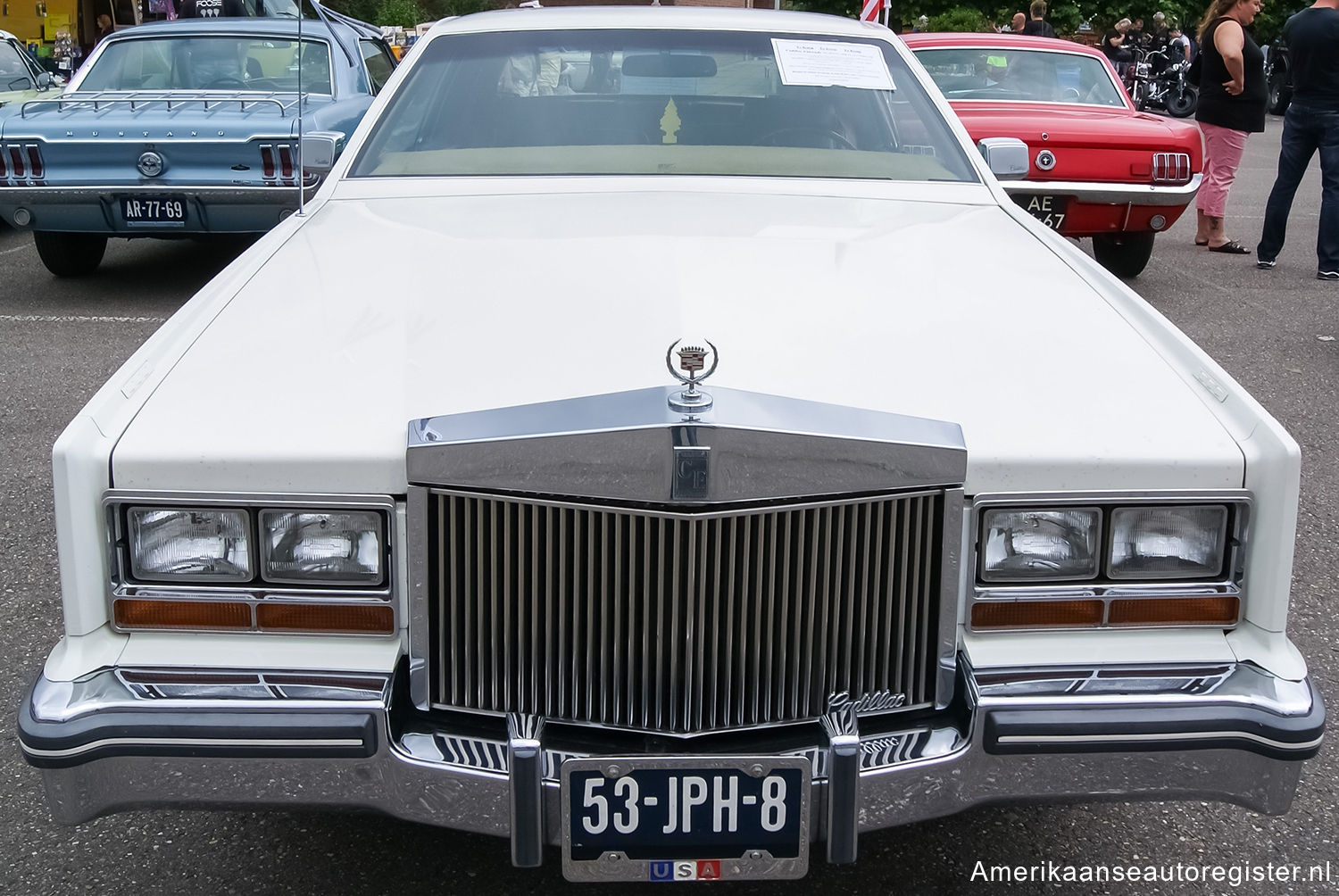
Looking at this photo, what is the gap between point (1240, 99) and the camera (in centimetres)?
839

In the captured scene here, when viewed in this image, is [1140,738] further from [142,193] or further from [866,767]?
[142,193]

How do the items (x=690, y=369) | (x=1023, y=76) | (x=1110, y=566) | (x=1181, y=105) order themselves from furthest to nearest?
(x=1181, y=105)
(x=1023, y=76)
(x=1110, y=566)
(x=690, y=369)

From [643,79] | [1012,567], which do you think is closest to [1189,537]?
[1012,567]

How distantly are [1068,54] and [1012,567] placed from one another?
7.30 metres

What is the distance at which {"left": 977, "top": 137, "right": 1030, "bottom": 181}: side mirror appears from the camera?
3541 mm

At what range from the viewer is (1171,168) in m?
6.96

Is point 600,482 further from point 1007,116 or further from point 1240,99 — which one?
point 1240,99

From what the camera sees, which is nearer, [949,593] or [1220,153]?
[949,593]

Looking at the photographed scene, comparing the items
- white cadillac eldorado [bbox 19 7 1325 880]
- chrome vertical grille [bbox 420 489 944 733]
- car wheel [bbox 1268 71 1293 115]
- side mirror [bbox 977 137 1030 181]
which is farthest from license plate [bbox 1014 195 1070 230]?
car wheel [bbox 1268 71 1293 115]

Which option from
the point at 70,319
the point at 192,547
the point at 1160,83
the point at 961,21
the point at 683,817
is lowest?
the point at 70,319

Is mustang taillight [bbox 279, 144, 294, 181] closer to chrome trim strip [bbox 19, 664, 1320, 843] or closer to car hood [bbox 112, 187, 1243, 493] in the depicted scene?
car hood [bbox 112, 187, 1243, 493]

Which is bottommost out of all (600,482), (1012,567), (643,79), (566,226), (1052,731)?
(1052,731)

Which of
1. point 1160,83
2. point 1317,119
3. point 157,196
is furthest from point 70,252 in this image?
point 1160,83

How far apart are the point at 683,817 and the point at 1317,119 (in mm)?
7602
